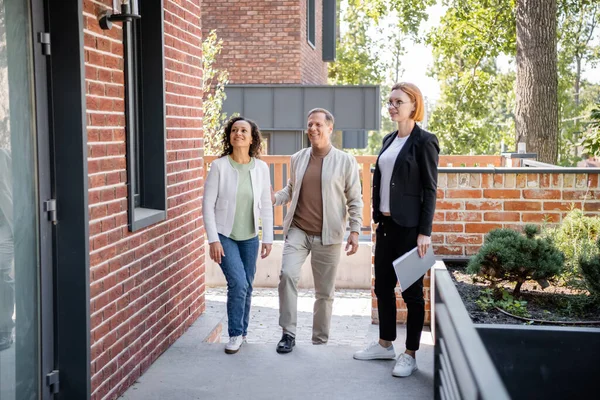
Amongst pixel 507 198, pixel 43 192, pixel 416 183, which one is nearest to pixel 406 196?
pixel 416 183

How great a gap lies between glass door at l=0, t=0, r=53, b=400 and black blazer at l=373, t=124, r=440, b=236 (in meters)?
2.23

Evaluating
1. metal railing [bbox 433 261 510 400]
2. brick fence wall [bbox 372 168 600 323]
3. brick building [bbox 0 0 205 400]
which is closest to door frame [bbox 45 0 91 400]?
brick building [bbox 0 0 205 400]

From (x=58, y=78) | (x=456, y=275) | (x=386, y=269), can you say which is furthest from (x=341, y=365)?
(x=58, y=78)

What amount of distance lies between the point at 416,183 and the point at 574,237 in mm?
A: 2070

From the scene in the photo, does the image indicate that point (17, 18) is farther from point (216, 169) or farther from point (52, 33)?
point (216, 169)

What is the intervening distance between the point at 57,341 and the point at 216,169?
6.55 ft

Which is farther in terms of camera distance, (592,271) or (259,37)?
(259,37)

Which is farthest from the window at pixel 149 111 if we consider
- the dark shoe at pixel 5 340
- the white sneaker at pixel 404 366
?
the dark shoe at pixel 5 340

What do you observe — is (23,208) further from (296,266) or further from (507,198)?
(507,198)

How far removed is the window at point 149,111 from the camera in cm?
612

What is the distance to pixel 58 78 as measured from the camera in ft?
14.5

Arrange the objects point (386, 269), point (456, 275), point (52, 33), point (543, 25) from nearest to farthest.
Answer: point (52, 33) < point (386, 269) < point (456, 275) < point (543, 25)

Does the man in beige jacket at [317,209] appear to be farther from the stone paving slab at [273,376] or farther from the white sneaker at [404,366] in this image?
the white sneaker at [404,366]

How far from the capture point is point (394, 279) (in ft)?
18.7
